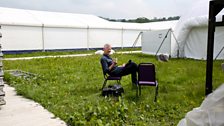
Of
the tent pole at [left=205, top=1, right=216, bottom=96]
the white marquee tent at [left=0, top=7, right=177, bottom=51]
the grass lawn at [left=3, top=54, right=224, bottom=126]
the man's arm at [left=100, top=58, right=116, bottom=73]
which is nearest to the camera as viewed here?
the tent pole at [left=205, top=1, right=216, bottom=96]

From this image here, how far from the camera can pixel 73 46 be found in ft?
74.2

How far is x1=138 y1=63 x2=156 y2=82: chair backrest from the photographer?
17.2 feet

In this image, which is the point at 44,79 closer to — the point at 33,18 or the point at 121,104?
the point at 121,104

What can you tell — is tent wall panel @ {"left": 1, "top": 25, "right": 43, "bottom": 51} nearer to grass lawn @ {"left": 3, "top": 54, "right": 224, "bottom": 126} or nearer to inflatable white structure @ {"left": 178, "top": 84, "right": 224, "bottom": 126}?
grass lawn @ {"left": 3, "top": 54, "right": 224, "bottom": 126}

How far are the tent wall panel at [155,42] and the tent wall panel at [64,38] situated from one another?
24.4ft

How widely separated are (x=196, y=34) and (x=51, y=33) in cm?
1202

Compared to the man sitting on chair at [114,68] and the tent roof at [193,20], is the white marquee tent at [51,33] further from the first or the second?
the man sitting on chair at [114,68]

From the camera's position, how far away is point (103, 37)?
24.5 meters

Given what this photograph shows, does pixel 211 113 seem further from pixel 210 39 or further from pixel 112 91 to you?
pixel 112 91

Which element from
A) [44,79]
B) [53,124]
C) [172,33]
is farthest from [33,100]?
[172,33]

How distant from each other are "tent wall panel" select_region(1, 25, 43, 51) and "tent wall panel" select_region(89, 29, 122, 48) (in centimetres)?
514

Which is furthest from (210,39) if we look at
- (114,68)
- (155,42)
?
(155,42)

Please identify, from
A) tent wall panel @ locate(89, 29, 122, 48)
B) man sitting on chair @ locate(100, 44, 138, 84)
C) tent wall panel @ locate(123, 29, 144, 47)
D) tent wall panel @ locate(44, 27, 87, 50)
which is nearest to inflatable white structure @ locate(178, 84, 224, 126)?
man sitting on chair @ locate(100, 44, 138, 84)

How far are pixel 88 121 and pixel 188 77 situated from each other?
5.06 meters
